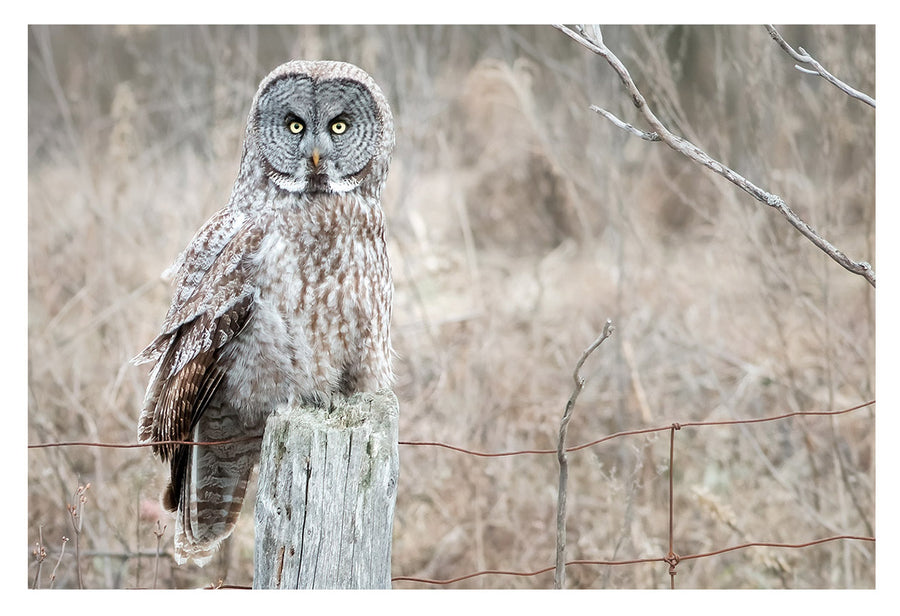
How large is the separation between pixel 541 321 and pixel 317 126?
298cm

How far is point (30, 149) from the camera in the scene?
431 centimetres

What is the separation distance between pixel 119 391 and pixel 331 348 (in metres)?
2.05

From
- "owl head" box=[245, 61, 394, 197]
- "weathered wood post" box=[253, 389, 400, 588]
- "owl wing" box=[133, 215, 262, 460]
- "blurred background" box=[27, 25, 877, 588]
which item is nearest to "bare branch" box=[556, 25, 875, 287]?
"owl head" box=[245, 61, 394, 197]

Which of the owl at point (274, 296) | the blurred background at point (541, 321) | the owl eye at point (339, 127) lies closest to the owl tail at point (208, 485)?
the owl at point (274, 296)

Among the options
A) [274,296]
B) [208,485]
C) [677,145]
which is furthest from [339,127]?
[208,485]

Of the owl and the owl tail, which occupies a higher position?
the owl

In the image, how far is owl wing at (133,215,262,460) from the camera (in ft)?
7.55

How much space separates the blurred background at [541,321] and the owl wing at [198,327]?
743 mm

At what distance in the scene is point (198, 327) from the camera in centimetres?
232

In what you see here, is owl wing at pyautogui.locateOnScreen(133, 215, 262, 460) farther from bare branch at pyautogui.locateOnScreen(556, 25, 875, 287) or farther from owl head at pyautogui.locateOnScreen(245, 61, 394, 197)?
bare branch at pyautogui.locateOnScreen(556, 25, 875, 287)

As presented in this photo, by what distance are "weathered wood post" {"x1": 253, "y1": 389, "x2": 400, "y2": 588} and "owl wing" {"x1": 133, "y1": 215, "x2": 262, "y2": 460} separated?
494 mm

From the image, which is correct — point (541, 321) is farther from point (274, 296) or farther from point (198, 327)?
point (198, 327)
